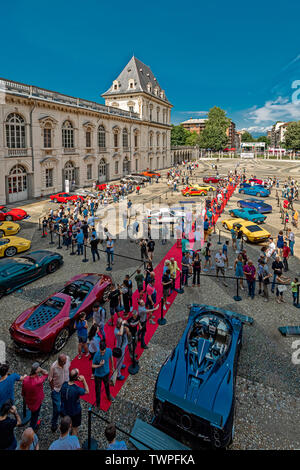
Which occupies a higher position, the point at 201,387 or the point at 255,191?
the point at 255,191

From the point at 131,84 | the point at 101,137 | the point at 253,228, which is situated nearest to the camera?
the point at 253,228

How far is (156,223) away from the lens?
73.4 feet

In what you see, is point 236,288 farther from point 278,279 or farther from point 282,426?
point 282,426

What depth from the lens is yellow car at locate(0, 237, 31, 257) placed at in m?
15.3

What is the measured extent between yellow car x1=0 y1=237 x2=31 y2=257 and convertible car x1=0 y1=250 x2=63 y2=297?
97.9 inches

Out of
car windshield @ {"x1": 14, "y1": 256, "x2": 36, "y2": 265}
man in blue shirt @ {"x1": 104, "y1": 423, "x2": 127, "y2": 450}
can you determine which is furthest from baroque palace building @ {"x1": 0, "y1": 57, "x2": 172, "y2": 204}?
man in blue shirt @ {"x1": 104, "y1": 423, "x2": 127, "y2": 450}

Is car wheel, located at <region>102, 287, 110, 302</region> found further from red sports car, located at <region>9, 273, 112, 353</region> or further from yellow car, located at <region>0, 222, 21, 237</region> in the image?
yellow car, located at <region>0, 222, 21, 237</region>

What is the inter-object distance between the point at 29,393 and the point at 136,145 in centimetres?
5470

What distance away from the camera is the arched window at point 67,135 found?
3578 cm

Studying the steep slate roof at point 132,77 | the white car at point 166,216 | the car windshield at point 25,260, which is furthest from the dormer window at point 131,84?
the car windshield at point 25,260

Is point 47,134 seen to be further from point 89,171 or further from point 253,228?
point 253,228

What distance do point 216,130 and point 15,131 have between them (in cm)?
8270

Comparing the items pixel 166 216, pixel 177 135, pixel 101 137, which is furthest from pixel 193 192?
pixel 177 135

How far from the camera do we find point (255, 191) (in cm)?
3638
